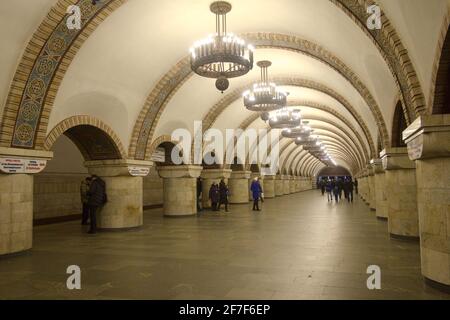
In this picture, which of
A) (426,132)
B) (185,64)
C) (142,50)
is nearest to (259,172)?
(185,64)

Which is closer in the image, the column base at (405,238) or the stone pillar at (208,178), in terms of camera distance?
the column base at (405,238)

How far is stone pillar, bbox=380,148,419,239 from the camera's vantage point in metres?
7.02

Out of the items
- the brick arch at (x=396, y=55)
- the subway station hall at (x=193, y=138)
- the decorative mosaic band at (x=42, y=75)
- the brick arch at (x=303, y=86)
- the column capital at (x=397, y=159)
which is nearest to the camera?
the subway station hall at (x=193, y=138)

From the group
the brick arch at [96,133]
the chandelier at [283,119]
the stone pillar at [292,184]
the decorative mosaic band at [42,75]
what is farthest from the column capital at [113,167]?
the stone pillar at [292,184]

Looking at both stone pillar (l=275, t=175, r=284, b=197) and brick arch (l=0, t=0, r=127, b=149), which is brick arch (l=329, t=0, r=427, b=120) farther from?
stone pillar (l=275, t=175, r=284, b=197)

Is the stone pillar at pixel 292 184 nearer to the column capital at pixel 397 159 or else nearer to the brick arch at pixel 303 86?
the brick arch at pixel 303 86

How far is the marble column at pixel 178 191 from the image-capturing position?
12125 millimetres

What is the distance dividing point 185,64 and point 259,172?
41.4ft

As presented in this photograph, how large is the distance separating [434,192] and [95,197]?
6.81 metres

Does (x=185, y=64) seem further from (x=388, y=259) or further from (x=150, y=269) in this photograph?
(x=388, y=259)

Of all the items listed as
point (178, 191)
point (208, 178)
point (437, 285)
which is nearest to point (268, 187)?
point (208, 178)

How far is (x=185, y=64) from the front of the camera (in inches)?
366

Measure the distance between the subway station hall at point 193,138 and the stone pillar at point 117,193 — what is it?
0.04 meters

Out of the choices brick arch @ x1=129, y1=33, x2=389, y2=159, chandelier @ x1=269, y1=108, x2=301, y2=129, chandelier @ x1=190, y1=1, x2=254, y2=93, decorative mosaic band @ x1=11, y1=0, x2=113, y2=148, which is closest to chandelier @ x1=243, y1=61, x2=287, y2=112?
brick arch @ x1=129, y1=33, x2=389, y2=159
